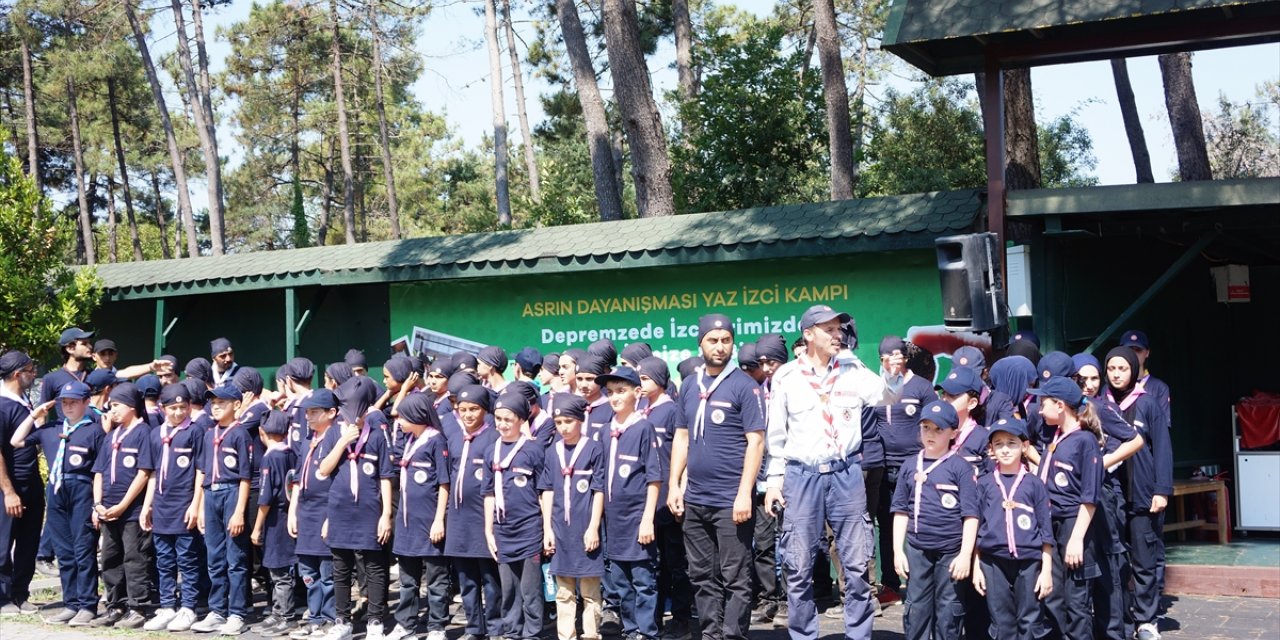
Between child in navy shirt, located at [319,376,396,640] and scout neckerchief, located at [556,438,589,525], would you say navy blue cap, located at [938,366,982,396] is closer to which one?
scout neckerchief, located at [556,438,589,525]

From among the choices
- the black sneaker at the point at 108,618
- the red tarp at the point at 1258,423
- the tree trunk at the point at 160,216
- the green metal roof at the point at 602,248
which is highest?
the tree trunk at the point at 160,216

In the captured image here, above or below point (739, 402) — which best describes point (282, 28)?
above

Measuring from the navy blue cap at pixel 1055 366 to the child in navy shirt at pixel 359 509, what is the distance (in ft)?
14.3

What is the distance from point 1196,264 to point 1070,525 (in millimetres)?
6368

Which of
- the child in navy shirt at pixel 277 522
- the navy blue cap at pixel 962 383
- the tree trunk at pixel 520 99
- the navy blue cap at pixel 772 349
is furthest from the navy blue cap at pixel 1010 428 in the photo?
the tree trunk at pixel 520 99

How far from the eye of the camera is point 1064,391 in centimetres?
720

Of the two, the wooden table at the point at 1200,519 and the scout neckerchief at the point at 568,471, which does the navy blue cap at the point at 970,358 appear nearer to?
the scout neckerchief at the point at 568,471

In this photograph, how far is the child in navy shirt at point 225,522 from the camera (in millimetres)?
9070

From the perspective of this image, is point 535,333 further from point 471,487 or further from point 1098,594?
point 1098,594

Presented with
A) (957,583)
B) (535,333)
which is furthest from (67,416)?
(957,583)

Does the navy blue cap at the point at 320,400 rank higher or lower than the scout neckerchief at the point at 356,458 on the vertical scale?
higher

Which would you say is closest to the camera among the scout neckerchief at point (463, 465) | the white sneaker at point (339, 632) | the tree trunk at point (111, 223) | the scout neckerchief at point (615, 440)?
the scout neckerchief at point (615, 440)

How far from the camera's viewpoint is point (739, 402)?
7363 millimetres

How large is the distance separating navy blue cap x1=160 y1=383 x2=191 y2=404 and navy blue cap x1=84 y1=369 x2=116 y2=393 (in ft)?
3.84
